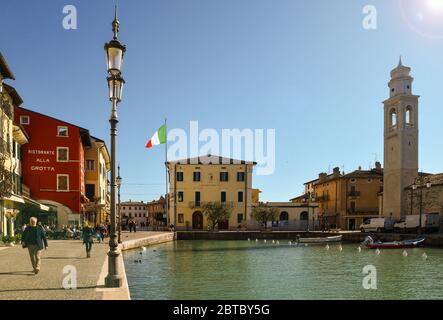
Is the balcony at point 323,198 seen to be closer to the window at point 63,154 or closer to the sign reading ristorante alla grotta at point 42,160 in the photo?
the window at point 63,154

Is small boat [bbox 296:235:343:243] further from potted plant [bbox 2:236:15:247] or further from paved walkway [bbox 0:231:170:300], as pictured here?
paved walkway [bbox 0:231:170:300]

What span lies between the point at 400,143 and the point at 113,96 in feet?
167

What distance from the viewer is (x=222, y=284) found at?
1736 centimetres

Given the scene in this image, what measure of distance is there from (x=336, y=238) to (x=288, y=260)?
69.5 feet

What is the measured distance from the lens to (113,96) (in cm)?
1187

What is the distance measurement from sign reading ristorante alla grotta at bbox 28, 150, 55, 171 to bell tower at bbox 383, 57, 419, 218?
4060cm

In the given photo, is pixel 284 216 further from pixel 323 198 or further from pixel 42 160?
pixel 42 160

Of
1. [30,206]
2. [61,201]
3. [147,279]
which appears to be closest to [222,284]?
[147,279]

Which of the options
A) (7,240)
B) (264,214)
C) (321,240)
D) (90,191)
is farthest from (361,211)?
(7,240)

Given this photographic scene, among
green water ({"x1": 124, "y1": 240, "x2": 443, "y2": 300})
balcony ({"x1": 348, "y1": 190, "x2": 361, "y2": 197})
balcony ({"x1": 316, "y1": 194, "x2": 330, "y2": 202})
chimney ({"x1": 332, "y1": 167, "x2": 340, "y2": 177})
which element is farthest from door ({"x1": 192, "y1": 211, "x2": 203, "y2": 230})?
green water ({"x1": 124, "y1": 240, "x2": 443, "y2": 300})

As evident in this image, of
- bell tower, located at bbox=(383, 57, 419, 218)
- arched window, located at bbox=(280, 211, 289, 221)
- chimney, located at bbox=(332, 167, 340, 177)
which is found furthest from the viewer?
chimney, located at bbox=(332, 167, 340, 177)

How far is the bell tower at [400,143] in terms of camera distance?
184 feet

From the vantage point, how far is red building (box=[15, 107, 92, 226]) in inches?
1594
